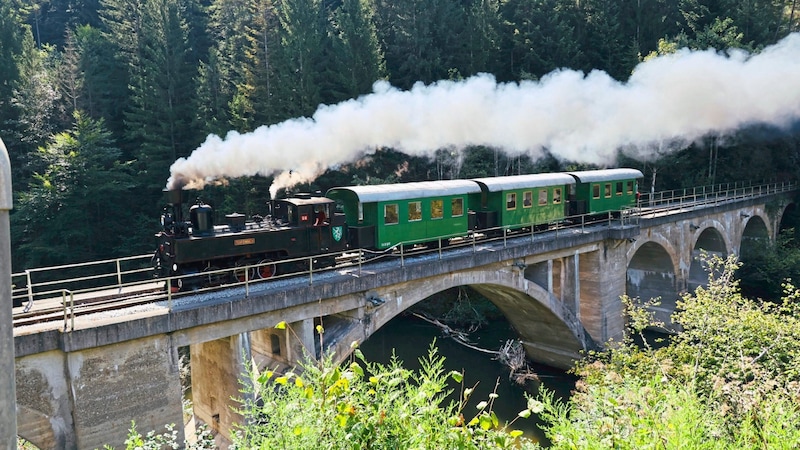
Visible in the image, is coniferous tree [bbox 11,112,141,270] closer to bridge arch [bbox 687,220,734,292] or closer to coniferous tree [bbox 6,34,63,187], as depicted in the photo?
coniferous tree [bbox 6,34,63,187]

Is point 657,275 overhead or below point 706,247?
below

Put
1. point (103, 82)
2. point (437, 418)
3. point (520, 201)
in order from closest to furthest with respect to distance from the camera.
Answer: point (437, 418)
point (520, 201)
point (103, 82)

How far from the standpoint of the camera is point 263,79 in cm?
3875

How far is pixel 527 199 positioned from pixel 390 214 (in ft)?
23.1

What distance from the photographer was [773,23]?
43719 mm

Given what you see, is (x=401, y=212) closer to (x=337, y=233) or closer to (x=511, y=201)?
(x=337, y=233)

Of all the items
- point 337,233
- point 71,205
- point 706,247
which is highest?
point 71,205

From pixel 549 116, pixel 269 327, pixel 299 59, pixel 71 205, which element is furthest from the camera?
pixel 299 59

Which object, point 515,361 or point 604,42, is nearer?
point 515,361

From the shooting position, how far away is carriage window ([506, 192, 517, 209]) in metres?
20.7

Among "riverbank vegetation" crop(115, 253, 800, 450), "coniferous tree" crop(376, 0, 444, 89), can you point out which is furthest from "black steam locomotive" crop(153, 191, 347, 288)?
"coniferous tree" crop(376, 0, 444, 89)

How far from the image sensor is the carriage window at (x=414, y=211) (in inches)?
677

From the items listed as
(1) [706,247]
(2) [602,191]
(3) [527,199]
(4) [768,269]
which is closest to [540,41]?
(1) [706,247]

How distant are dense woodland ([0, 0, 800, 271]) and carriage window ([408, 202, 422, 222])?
18057mm
